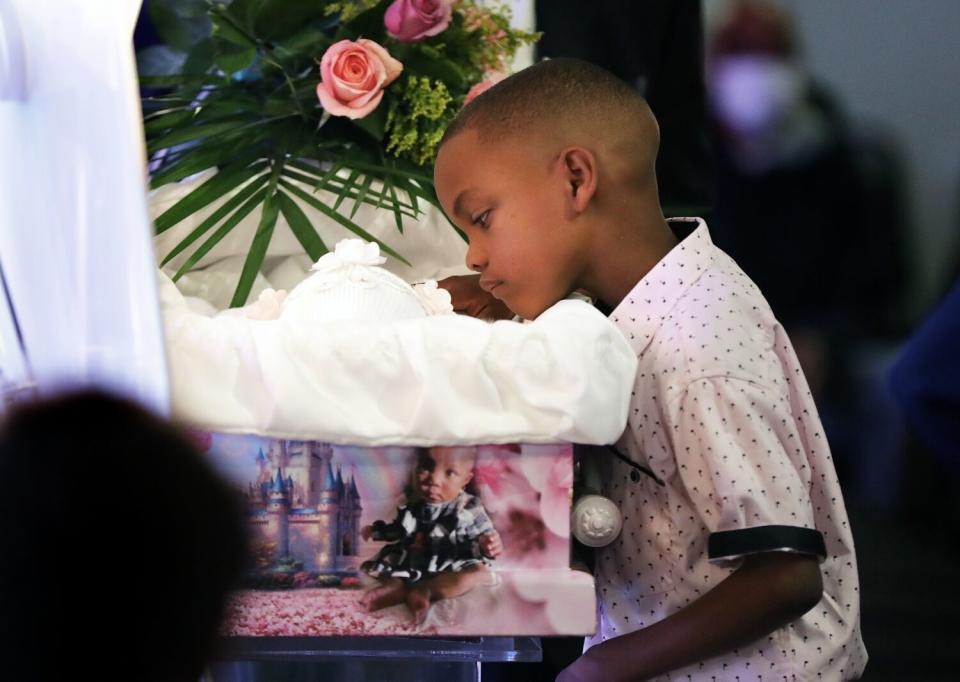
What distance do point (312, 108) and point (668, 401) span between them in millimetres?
699

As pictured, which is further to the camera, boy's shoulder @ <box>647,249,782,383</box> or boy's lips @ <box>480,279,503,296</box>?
boy's lips @ <box>480,279,503,296</box>

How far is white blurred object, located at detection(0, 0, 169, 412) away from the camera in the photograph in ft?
2.48

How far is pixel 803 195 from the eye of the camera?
2494 millimetres

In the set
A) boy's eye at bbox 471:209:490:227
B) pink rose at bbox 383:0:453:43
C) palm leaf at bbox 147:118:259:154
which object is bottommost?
boy's eye at bbox 471:209:490:227

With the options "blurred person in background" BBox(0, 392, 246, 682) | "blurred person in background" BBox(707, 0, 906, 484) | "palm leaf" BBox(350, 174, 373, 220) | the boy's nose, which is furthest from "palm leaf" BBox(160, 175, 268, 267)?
"blurred person in background" BBox(707, 0, 906, 484)

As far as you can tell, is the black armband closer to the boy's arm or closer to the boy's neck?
the boy's arm

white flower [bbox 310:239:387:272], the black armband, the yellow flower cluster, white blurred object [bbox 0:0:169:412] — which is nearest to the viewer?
white blurred object [bbox 0:0:169:412]

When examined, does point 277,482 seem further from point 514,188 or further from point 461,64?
point 461,64

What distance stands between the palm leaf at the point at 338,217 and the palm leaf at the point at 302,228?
1cm

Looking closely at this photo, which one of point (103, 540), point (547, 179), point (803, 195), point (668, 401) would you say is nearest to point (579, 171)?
point (547, 179)

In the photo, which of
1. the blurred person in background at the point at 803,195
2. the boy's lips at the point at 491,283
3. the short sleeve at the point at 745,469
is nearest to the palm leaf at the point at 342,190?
the boy's lips at the point at 491,283

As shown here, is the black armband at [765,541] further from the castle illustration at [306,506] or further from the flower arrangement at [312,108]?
the flower arrangement at [312,108]

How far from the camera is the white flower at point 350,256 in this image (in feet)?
3.21

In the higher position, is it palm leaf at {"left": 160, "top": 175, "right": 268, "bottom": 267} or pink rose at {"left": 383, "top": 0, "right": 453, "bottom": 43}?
pink rose at {"left": 383, "top": 0, "right": 453, "bottom": 43}
